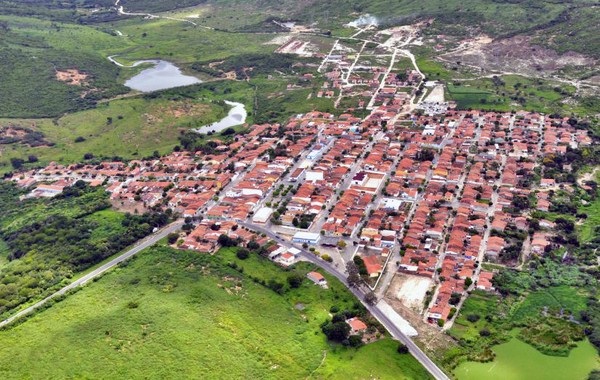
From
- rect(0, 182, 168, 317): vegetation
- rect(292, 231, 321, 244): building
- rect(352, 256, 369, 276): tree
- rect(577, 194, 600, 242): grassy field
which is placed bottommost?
rect(0, 182, 168, 317): vegetation

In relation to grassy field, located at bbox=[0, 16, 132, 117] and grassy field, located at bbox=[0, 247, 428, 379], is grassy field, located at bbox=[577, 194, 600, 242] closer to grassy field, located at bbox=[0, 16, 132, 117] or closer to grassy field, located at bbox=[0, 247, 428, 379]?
grassy field, located at bbox=[0, 247, 428, 379]

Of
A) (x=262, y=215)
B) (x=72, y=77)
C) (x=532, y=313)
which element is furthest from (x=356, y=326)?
(x=72, y=77)

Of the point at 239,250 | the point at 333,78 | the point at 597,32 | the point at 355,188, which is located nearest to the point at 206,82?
the point at 333,78

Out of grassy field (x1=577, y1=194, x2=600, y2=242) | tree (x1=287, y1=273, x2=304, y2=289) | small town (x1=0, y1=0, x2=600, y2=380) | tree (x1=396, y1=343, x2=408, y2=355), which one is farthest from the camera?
grassy field (x1=577, y1=194, x2=600, y2=242)

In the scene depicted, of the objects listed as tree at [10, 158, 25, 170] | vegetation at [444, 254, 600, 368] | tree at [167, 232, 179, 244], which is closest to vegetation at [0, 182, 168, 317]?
tree at [167, 232, 179, 244]

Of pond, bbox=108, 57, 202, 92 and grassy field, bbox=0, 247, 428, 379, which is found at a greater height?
grassy field, bbox=0, 247, 428, 379

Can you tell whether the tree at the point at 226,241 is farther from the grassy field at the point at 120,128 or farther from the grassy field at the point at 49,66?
the grassy field at the point at 49,66

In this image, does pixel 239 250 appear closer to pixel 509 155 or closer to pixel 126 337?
pixel 126 337
